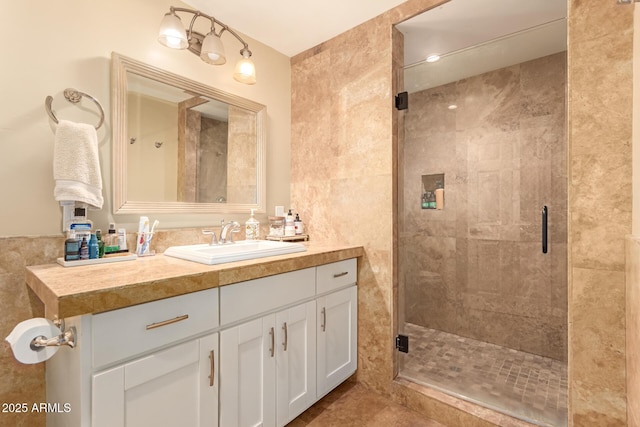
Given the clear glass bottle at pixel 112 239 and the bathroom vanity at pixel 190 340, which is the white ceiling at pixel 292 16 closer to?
the clear glass bottle at pixel 112 239

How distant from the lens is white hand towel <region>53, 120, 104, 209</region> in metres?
1.23

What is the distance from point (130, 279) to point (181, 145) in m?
0.96

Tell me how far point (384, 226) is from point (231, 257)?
962 millimetres

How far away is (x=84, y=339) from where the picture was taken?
2.77 ft

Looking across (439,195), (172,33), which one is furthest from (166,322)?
(439,195)

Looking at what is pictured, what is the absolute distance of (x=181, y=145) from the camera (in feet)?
5.63

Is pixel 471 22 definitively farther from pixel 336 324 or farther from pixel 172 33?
pixel 336 324

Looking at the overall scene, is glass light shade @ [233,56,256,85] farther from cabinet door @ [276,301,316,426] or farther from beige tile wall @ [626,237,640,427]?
beige tile wall @ [626,237,640,427]

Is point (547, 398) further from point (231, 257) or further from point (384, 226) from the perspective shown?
point (231, 257)

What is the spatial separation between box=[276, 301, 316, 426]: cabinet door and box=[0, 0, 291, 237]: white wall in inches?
33.1

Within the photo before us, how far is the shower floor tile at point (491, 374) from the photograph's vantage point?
5.14ft

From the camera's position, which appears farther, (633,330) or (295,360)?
(295,360)

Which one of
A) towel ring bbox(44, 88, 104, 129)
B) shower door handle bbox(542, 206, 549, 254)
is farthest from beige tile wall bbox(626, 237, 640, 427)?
towel ring bbox(44, 88, 104, 129)

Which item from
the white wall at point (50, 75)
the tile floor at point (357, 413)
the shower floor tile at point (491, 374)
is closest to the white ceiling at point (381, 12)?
the white wall at point (50, 75)
